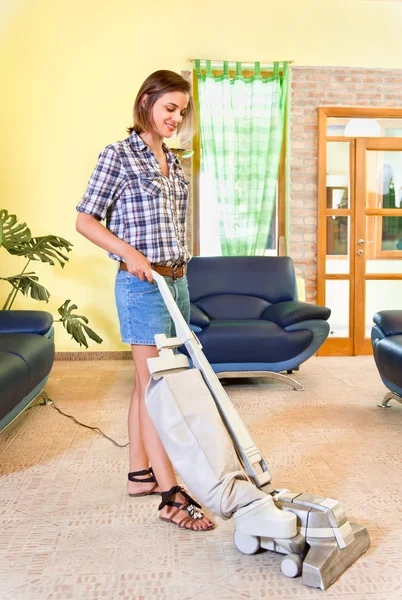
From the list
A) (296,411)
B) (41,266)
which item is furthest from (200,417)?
(41,266)

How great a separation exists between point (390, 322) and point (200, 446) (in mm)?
2119

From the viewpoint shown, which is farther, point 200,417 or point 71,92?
point 71,92

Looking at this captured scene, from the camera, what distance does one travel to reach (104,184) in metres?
2.07

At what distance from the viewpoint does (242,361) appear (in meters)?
4.28

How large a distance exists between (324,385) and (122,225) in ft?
8.65

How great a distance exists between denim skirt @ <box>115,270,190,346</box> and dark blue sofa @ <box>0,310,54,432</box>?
82 cm

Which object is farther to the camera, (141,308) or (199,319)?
(199,319)

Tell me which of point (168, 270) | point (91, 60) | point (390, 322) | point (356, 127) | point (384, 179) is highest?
point (91, 60)

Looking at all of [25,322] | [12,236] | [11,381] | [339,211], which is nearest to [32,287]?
[12,236]

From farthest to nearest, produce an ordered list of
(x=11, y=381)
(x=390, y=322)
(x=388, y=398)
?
(x=388, y=398), (x=390, y=322), (x=11, y=381)

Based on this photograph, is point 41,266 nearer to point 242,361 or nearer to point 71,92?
point 71,92

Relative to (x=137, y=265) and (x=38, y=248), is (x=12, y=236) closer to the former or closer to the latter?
(x=38, y=248)

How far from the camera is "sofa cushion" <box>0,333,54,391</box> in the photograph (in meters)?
3.15

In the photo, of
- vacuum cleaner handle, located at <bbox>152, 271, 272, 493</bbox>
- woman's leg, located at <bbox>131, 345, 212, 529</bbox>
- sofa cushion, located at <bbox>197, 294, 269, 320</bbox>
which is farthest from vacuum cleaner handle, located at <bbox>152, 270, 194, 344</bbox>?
sofa cushion, located at <bbox>197, 294, 269, 320</bbox>
